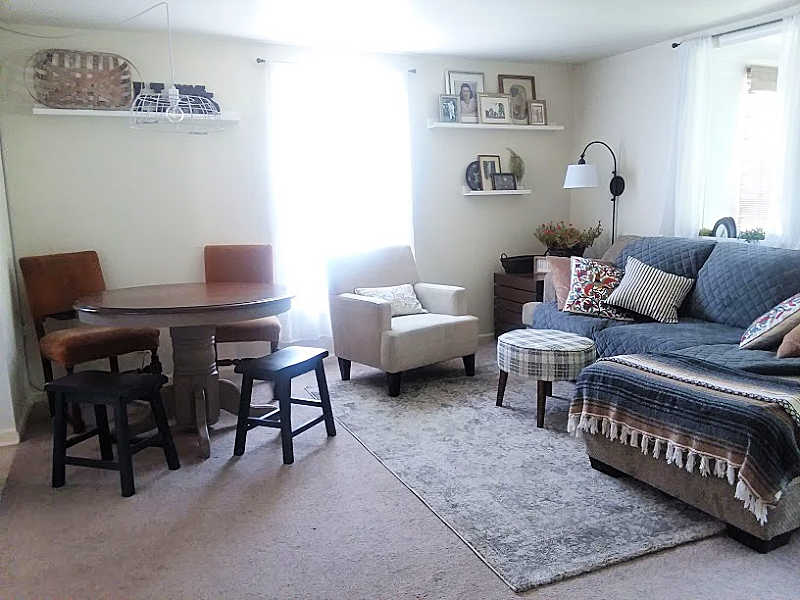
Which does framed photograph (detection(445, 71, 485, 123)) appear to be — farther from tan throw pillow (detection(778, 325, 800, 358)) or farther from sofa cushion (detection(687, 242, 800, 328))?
tan throw pillow (detection(778, 325, 800, 358))

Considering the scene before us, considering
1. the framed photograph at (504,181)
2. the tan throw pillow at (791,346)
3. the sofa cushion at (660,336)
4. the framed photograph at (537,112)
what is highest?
the framed photograph at (537,112)

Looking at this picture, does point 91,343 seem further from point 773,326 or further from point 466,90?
point 773,326

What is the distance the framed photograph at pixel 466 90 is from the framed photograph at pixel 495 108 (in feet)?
0.15

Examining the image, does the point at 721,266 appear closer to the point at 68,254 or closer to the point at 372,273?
the point at 372,273

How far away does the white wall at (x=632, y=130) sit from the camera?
4547 mm

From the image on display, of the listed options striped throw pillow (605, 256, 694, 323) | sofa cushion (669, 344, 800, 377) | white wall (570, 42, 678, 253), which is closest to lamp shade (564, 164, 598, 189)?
white wall (570, 42, 678, 253)

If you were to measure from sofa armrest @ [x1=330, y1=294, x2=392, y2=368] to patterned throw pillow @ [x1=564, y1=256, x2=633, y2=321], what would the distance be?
1111 mm

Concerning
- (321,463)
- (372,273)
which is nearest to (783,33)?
(372,273)

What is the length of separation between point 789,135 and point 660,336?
4.74 feet

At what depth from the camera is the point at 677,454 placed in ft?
7.73

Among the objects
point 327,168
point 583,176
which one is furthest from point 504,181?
point 327,168

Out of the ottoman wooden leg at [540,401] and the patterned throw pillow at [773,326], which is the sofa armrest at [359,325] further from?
the patterned throw pillow at [773,326]

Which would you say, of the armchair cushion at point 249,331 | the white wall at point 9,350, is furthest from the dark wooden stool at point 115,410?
the armchair cushion at point 249,331

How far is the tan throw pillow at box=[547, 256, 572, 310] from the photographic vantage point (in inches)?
160
